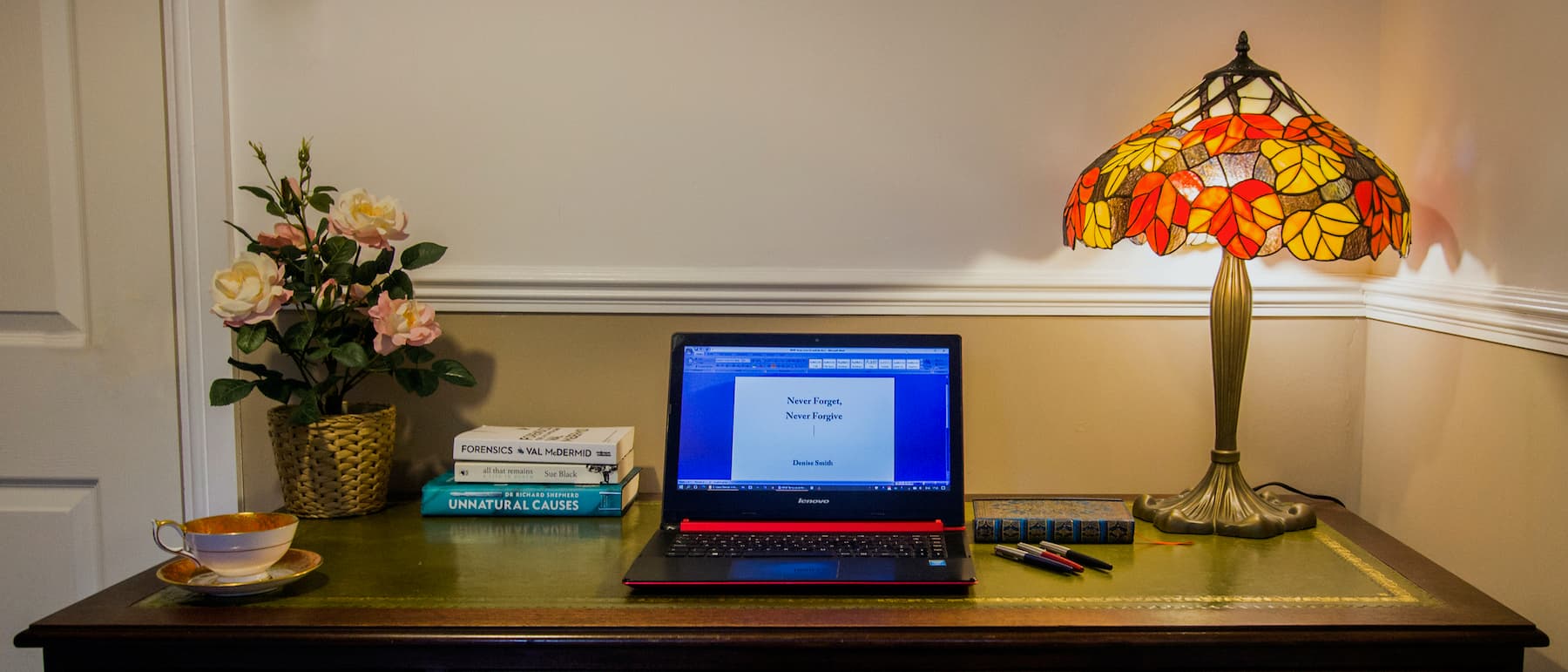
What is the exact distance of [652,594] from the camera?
1156 millimetres

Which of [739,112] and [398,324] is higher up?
[739,112]

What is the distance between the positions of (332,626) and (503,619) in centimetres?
17

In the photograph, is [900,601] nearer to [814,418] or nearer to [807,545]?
[807,545]

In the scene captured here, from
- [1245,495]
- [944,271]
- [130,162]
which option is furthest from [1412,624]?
[130,162]

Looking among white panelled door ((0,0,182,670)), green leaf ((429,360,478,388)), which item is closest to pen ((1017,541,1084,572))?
green leaf ((429,360,478,388))

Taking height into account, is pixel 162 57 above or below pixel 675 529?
above

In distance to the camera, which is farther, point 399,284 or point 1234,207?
point 399,284

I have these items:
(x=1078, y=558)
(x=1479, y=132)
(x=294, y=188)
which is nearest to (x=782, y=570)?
(x=1078, y=558)

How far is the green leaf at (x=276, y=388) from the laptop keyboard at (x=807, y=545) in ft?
1.94

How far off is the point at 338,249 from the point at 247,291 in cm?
13

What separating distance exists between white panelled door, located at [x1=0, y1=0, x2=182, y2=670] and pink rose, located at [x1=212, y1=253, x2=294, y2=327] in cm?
33

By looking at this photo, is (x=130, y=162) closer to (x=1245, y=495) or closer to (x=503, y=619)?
(x=503, y=619)

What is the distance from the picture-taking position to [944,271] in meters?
1.59
